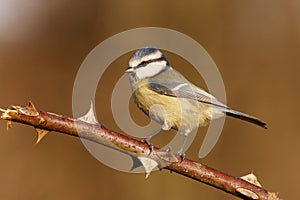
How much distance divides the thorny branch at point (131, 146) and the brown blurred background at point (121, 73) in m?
3.97

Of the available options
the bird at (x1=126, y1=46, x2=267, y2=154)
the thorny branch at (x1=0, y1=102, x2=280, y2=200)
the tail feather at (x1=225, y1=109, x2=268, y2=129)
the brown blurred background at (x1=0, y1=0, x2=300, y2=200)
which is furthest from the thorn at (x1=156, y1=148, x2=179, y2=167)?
the brown blurred background at (x1=0, y1=0, x2=300, y2=200)

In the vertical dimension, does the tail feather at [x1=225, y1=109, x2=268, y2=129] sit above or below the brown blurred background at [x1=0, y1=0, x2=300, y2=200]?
below

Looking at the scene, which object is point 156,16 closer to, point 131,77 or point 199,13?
point 199,13

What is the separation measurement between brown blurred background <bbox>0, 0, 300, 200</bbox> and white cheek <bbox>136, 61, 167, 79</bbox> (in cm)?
294

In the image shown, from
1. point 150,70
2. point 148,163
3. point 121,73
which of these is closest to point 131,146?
point 148,163

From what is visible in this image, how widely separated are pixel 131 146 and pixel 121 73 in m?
5.53

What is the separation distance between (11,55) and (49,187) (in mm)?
2660

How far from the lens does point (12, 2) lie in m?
8.16

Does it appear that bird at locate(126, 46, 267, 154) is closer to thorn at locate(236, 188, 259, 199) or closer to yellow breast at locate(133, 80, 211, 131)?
yellow breast at locate(133, 80, 211, 131)

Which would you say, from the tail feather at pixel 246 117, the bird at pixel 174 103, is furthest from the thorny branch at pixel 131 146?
the bird at pixel 174 103

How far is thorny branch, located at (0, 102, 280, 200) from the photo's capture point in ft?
4.44

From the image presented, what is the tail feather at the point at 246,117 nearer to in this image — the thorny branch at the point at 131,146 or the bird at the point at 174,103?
the bird at the point at 174,103

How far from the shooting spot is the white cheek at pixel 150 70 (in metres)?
2.75

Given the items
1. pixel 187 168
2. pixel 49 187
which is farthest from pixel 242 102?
pixel 187 168
